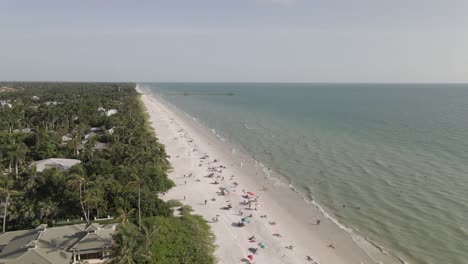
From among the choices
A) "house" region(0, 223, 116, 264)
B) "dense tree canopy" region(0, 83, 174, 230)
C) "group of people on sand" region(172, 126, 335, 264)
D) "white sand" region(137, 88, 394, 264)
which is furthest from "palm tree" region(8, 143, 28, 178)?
"group of people on sand" region(172, 126, 335, 264)

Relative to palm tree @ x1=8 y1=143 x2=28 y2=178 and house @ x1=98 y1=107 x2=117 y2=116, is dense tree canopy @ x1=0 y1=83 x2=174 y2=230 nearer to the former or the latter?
palm tree @ x1=8 y1=143 x2=28 y2=178

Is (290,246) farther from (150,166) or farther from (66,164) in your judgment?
(66,164)

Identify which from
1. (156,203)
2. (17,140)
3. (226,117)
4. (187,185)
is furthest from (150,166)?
(226,117)

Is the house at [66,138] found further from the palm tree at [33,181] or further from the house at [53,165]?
the palm tree at [33,181]

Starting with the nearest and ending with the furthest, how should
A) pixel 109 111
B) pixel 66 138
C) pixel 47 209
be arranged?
pixel 47 209 → pixel 66 138 → pixel 109 111

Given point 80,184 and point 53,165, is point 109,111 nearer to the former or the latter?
point 53,165

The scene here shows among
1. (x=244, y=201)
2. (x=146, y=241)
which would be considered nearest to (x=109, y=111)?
(x=244, y=201)
